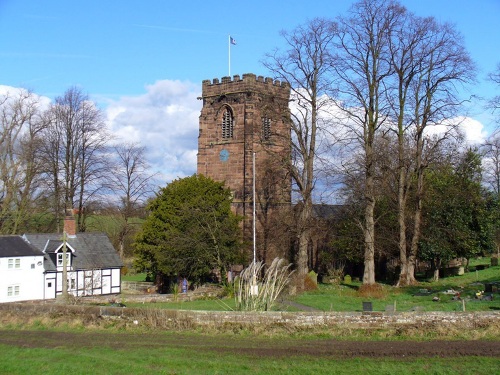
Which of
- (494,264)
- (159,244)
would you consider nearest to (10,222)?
(159,244)

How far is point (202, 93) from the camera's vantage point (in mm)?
50375

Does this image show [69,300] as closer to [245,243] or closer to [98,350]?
[98,350]

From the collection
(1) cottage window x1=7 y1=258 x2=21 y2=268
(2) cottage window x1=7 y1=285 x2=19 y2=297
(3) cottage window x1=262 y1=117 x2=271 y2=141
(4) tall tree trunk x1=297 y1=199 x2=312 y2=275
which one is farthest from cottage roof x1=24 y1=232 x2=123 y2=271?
(4) tall tree trunk x1=297 y1=199 x2=312 y2=275

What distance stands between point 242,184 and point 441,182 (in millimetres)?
15621

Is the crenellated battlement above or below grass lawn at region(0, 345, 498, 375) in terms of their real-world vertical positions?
above

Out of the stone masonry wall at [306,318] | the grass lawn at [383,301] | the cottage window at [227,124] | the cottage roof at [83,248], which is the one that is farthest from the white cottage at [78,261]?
the stone masonry wall at [306,318]

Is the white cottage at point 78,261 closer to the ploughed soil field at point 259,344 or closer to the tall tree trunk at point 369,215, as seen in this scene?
the tall tree trunk at point 369,215

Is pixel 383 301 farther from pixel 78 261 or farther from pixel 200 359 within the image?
pixel 78 261

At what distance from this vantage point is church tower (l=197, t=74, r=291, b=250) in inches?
1861

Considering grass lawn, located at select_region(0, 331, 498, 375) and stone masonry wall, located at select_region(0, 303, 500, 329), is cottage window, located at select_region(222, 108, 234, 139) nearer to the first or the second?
stone masonry wall, located at select_region(0, 303, 500, 329)

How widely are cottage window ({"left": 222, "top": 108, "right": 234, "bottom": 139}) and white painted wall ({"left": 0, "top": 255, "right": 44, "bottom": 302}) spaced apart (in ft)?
58.2

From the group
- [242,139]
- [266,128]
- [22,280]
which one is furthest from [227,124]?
[22,280]

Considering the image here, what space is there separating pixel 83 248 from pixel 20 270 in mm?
5568

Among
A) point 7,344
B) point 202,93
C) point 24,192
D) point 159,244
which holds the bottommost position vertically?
point 7,344
